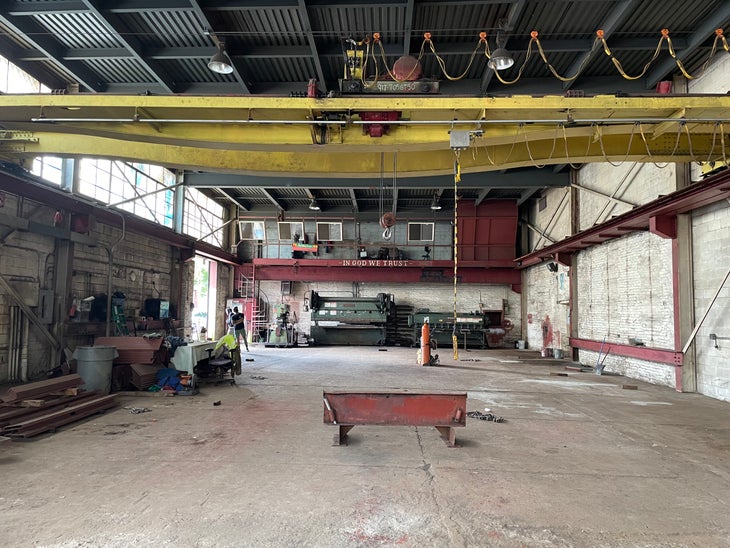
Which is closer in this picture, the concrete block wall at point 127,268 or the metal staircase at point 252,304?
the concrete block wall at point 127,268

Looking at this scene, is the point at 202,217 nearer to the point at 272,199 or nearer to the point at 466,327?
the point at 272,199

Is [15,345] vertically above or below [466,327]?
above

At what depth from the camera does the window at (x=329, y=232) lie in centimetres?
1892

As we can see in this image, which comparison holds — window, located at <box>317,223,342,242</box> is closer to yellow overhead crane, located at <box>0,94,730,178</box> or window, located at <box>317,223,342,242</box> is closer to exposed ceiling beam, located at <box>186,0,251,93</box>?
exposed ceiling beam, located at <box>186,0,251,93</box>

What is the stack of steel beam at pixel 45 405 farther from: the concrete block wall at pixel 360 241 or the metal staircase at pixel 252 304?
the concrete block wall at pixel 360 241

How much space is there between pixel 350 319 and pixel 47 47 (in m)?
12.9

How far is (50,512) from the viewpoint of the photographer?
3033 mm

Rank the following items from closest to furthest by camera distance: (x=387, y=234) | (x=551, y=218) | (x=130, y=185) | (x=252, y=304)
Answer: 1. (x=130, y=185)
2. (x=387, y=234)
3. (x=551, y=218)
4. (x=252, y=304)

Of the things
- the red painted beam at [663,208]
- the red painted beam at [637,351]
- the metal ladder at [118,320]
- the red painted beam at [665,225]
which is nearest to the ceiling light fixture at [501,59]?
the red painted beam at [663,208]

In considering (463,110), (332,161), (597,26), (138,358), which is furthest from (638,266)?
(138,358)

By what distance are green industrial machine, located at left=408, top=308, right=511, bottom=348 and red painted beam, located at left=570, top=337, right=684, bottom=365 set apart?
521 cm

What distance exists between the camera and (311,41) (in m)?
7.18

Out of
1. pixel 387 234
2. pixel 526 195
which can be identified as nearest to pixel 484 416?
pixel 387 234

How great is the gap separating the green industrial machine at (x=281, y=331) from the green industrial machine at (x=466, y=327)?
529 centimetres
